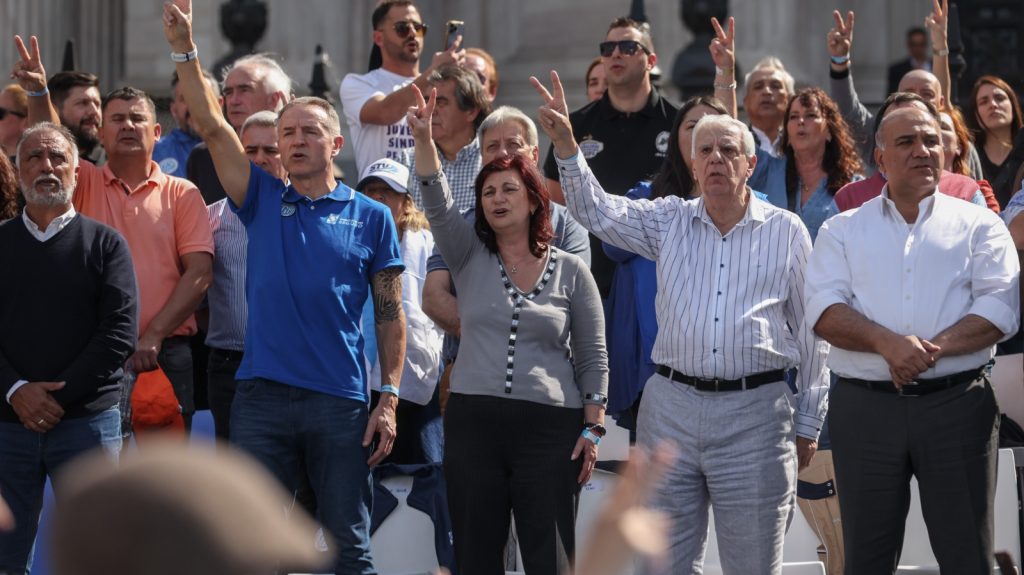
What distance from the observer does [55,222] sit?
670 centimetres

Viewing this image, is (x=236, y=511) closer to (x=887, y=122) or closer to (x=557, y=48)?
(x=887, y=122)

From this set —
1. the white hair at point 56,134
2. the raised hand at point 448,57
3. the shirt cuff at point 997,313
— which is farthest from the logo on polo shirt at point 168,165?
the shirt cuff at point 997,313

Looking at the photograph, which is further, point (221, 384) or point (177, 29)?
point (221, 384)

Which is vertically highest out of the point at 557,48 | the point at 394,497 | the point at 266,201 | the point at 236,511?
the point at 557,48

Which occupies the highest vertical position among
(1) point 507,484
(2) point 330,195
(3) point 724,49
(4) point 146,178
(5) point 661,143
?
(3) point 724,49

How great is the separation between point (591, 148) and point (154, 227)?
2.39m

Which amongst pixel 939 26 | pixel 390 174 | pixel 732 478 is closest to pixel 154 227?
pixel 390 174

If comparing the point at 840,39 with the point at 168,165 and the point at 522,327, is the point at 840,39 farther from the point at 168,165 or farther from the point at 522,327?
the point at 168,165

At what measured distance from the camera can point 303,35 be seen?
50.0 feet

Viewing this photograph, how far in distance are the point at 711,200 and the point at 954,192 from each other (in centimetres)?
168

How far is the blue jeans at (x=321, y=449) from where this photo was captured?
607 cm

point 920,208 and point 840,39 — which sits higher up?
point 840,39

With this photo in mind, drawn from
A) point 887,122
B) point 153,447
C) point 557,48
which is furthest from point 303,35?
point 153,447

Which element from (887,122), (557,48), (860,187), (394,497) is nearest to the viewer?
(887,122)
